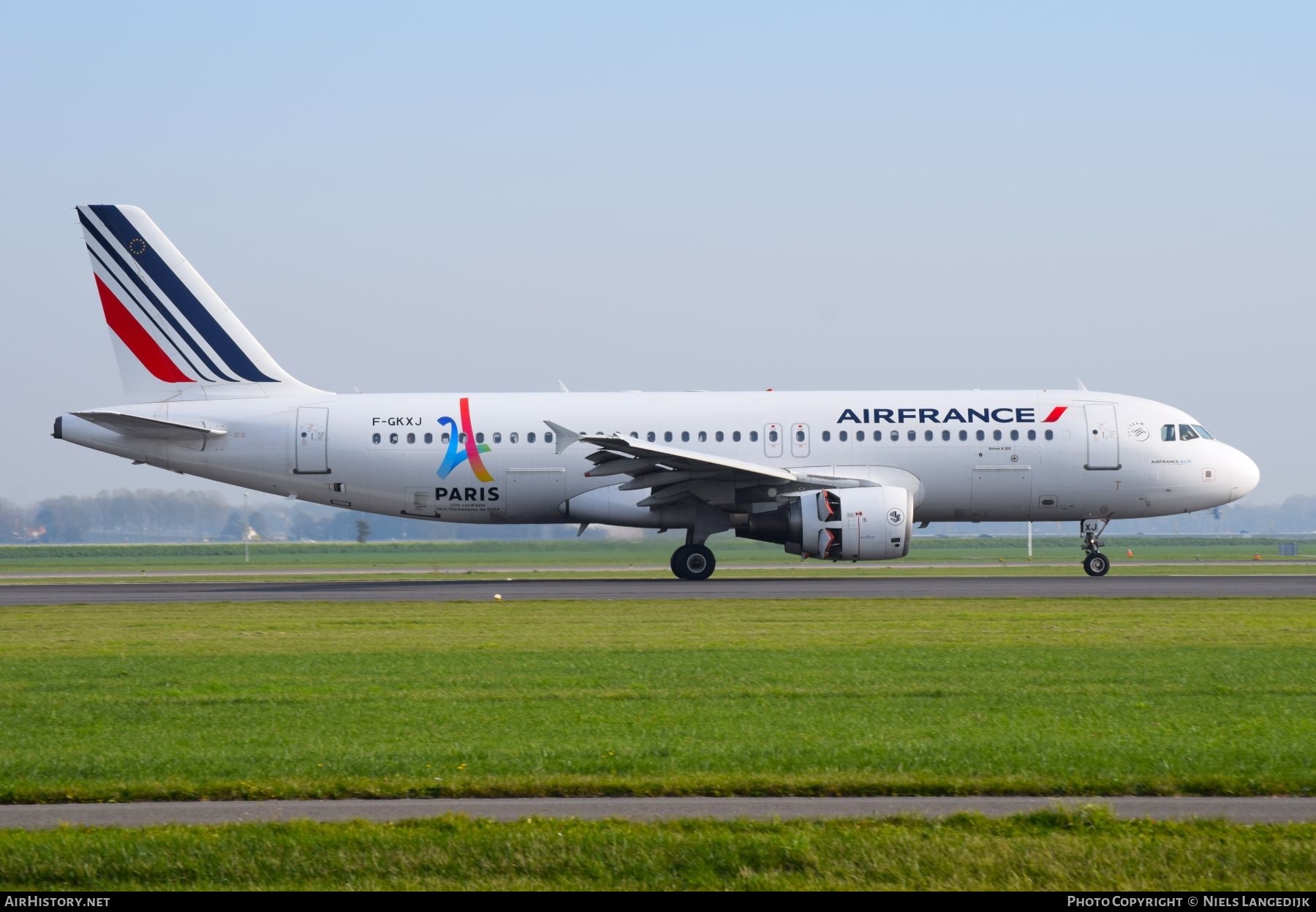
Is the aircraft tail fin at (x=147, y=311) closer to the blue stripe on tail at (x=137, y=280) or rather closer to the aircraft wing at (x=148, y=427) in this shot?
the blue stripe on tail at (x=137, y=280)

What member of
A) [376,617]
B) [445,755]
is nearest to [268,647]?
[376,617]

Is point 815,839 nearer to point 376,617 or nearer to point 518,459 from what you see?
point 376,617

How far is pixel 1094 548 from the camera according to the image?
33562mm

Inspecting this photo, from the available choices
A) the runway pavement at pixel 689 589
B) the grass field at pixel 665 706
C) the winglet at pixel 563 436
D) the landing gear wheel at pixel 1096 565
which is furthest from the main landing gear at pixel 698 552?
the grass field at pixel 665 706

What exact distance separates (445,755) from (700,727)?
2.27m

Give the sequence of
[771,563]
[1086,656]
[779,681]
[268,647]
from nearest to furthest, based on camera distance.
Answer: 1. [779,681]
2. [1086,656]
3. [268,647]
4. [771,563]

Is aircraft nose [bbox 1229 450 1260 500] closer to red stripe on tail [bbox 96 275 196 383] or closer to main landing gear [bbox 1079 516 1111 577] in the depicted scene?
main landing gear [bbox 1079 516 1111 577]

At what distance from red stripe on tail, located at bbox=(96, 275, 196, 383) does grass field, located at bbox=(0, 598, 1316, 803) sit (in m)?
12.0

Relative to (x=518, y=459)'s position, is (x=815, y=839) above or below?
below

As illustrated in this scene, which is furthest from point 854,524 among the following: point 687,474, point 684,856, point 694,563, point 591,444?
point 684,856

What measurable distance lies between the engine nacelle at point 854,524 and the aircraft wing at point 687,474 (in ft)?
3.58

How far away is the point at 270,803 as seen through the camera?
8.85 metres

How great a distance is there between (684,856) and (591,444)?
78.3ft

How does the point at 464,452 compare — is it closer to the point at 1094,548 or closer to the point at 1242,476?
the point at 1094,548
